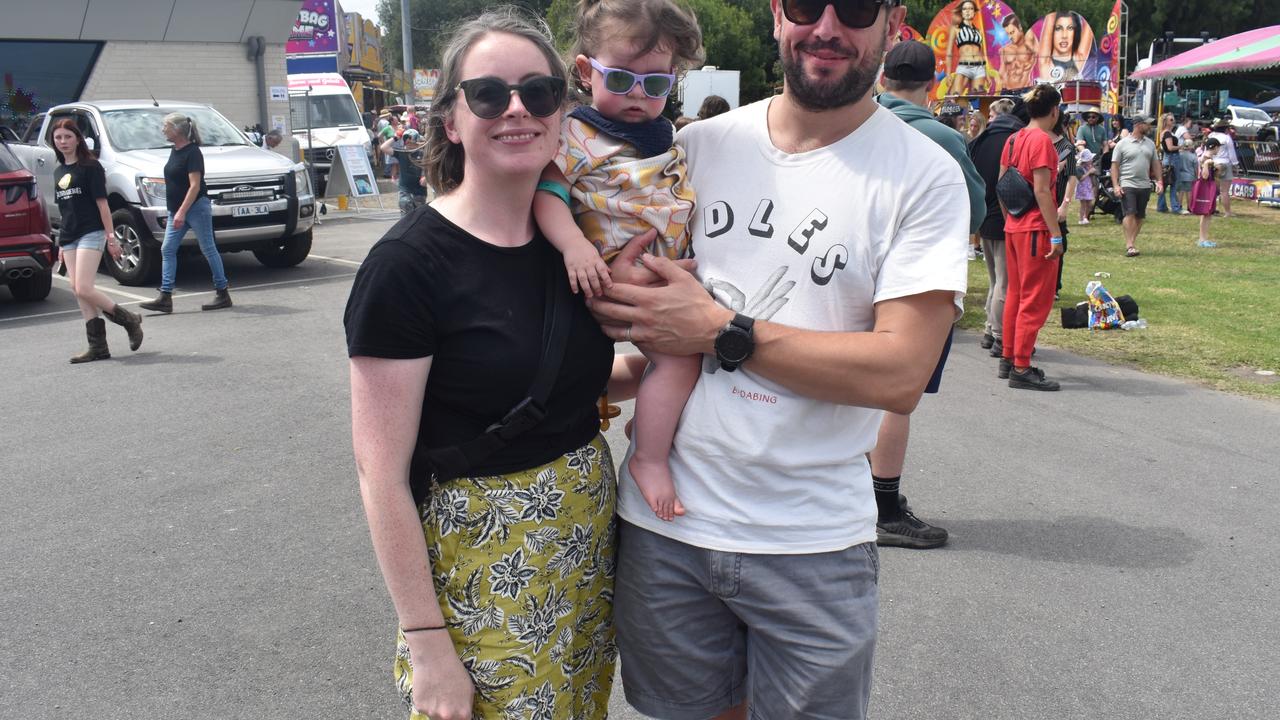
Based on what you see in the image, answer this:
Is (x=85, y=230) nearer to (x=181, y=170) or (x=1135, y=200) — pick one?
(x=181, y=170)

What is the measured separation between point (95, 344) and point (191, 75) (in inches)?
661

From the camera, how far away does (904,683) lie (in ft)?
11.5

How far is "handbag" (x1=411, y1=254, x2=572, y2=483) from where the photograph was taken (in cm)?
189

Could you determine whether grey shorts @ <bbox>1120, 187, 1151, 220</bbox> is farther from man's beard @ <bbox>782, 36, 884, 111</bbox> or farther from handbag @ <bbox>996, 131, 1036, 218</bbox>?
man's beard @ <bbox>782, 36, 884, 111</bbox>

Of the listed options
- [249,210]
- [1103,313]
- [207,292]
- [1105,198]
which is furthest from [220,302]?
[1105,198]

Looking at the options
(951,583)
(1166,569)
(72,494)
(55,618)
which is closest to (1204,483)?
(1166,569)

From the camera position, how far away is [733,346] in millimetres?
1946

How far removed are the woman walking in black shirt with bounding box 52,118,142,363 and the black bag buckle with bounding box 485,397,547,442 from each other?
751 centimetres

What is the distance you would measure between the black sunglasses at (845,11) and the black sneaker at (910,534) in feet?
10.00

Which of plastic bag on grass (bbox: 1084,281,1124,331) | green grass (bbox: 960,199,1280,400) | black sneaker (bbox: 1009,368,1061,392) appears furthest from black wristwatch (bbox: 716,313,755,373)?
plastic bag on grass (bbox: 1084,281,1124,331)

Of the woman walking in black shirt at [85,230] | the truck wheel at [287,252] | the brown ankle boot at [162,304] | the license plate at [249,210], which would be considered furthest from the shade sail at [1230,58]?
the woman walking in black shirt at [85,230]

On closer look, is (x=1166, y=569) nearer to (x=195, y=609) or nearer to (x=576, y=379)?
(x=576, y=379)

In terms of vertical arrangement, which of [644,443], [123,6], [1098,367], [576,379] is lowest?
[1098,367]

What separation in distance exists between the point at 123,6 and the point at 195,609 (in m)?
21.6
